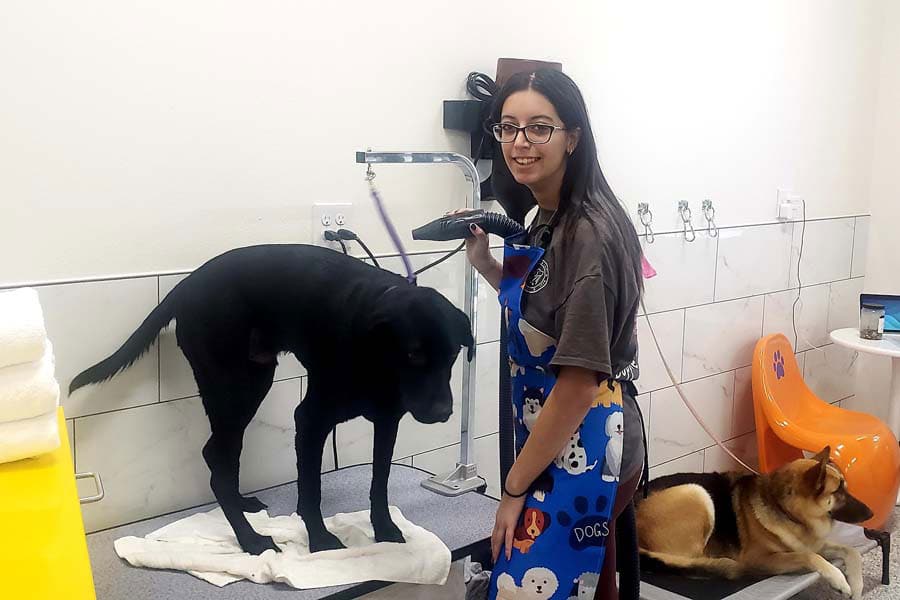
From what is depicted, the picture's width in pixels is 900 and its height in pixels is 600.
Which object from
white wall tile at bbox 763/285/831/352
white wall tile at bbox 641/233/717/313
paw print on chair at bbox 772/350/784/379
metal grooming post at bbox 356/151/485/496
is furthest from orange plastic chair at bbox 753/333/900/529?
metal grooming post at bbox 356/151/485/496

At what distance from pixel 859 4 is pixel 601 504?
278 cm

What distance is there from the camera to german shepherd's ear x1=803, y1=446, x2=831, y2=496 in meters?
2.36

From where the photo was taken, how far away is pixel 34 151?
4.88 feet

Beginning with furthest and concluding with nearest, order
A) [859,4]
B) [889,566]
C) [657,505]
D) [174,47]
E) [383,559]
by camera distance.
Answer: [859,4] < [889,566] < [657,505] < [174,47] < [383,559]

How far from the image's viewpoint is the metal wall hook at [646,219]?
2.59 m

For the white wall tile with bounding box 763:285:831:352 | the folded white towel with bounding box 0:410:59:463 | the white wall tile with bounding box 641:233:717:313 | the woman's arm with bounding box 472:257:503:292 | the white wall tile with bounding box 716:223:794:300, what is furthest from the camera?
the white wall tile with bounding box 763:285:831:352

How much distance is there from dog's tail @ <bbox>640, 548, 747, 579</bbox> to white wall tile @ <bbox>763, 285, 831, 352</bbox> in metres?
1.15

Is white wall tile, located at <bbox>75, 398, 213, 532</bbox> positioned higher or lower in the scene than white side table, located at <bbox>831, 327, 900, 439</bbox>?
higher

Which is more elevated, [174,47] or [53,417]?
[174,47]

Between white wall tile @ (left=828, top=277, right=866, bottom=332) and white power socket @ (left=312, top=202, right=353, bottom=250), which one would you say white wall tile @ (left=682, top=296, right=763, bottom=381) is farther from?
white power socket @ (left=312, top=202, right=353, bottom=250)

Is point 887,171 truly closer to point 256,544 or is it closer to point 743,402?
point 743,402

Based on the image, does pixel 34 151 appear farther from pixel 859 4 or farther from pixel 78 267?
pixel 859 4

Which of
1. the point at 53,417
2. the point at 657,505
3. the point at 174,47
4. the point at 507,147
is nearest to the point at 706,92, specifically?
the point at 657,505

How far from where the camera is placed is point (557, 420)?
4.41ft
